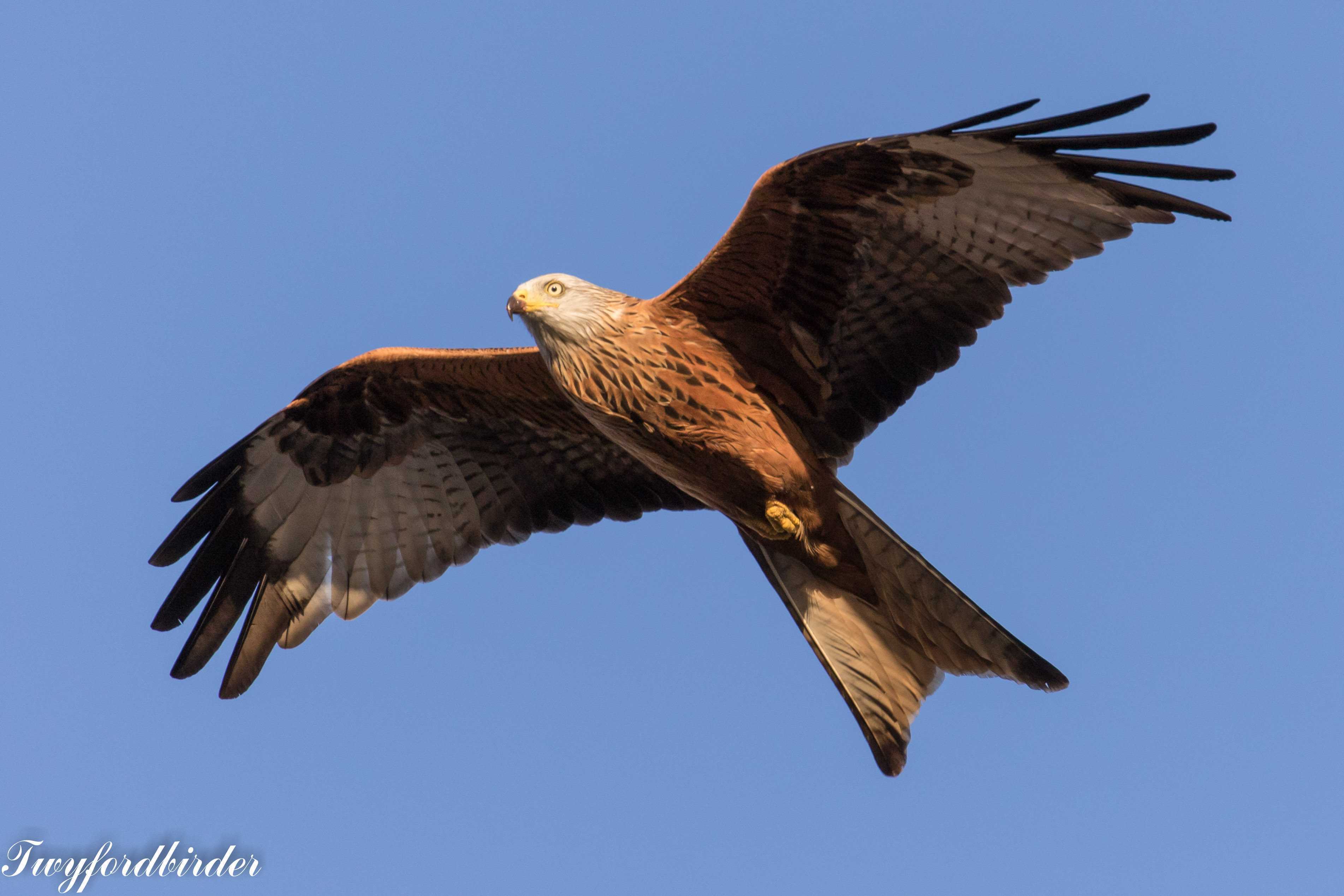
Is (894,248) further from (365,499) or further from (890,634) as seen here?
(365,499)

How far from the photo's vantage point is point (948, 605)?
7766 mm

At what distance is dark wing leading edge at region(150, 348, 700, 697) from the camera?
9031mm

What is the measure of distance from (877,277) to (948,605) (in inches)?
69.2

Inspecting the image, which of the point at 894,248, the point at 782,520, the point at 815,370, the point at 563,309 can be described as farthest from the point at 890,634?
the point at 563,309

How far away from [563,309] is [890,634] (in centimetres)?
247

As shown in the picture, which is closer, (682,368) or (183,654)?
(682,368)

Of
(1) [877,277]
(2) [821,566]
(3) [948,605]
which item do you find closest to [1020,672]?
(3) [948,605]

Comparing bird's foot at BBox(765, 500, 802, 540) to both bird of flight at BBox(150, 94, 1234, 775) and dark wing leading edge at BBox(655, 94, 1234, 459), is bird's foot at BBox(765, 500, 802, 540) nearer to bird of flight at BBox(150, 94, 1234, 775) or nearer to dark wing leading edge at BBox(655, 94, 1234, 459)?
bird of flight at BBox(150, 94, 1234, 775)

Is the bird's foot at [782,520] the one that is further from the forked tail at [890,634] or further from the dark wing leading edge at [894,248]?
the dark wing leading edge at [894,248]

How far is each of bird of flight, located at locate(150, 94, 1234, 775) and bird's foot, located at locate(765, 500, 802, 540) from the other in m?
0.01

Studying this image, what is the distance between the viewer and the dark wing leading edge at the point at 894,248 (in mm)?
7234

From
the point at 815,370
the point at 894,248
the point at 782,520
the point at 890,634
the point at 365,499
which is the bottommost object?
the point at 890,634

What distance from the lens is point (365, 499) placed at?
943 cm

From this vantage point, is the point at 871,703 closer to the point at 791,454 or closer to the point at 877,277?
the point at 791,454
